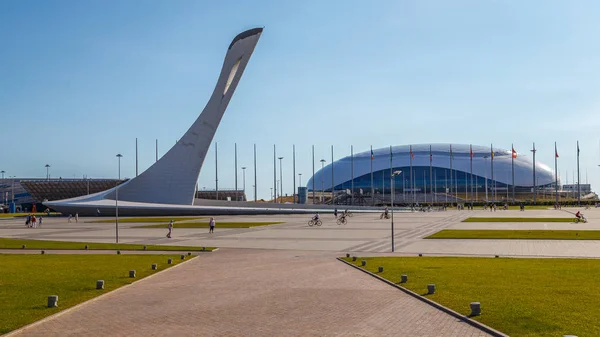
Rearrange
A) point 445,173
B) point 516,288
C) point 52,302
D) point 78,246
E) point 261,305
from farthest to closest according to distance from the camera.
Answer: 1. point 445,173
2. point 78,246
3. point 516,288
4. point 261,305
5. point 52,302

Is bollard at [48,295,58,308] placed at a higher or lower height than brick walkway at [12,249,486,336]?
higher

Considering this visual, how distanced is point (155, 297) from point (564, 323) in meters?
8.37

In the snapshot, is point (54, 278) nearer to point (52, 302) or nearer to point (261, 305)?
point (52, 302)

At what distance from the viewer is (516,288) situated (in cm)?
1330

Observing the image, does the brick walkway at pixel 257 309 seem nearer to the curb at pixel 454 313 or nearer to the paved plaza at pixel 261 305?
the paved plaza at pixel 261 305

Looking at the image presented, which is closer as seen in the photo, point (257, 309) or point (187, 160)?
point (257, 309)

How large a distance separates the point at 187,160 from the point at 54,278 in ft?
154

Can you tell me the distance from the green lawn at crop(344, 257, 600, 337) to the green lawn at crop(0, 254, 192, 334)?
24.0ft

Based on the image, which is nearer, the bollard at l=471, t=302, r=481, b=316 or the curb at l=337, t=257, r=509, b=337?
the curb at l=337, t=257, r=509, b=337

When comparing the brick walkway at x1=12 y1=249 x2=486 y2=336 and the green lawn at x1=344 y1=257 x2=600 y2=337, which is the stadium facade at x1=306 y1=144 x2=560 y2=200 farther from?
the brick walkway at x1=12 y1=249 x2=486 y2=336

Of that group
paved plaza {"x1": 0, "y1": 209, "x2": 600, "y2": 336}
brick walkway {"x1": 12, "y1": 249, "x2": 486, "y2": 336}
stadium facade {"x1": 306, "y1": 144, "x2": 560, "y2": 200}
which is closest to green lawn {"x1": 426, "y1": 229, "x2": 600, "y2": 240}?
paved plaza {"x1": 0, "y1": 209, "x2": 600, "y2": 336}

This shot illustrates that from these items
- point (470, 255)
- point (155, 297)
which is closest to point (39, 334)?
point (155, 297)

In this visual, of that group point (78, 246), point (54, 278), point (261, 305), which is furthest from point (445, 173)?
point (261, 305)

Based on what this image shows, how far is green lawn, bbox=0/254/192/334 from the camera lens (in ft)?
37.4
